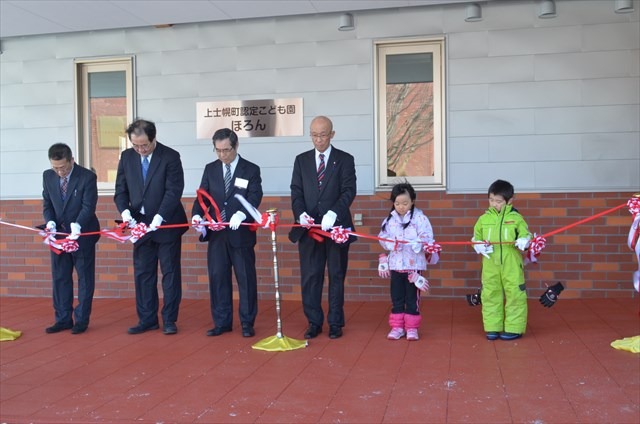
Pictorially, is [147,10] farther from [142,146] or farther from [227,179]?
[227,179]

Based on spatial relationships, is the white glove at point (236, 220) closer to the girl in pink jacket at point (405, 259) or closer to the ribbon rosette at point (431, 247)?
the girl in pink jacket at point (405, 259)

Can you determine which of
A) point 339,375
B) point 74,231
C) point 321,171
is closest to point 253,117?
point 321,171

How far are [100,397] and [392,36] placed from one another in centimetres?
430

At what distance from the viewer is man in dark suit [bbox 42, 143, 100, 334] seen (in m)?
5.59

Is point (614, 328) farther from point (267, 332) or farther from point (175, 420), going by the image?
point (175, 420)

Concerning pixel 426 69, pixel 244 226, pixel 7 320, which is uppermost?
pixel 426 69

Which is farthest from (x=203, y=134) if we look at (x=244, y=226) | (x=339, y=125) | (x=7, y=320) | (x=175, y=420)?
(x=175, y=420)

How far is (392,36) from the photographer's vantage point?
258 inches

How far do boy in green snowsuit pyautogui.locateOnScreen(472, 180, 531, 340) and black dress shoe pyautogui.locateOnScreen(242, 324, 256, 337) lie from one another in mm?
1765

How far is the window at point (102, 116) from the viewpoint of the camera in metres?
7.38

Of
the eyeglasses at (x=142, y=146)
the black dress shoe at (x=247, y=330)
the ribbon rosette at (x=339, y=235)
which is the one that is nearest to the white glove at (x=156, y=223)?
the eyeglasses at (x=142, y=146)

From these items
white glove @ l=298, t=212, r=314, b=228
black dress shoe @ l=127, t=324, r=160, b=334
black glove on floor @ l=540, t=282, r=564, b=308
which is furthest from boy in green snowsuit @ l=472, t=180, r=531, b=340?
black dress shoe @ l=127, t=324, r=160, b=334

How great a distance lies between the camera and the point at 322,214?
201 inches

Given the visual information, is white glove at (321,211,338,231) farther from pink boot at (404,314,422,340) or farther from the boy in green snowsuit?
the boy in green snowsuit
